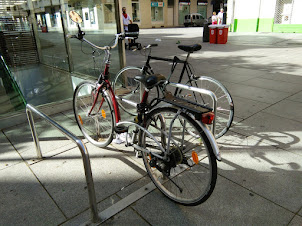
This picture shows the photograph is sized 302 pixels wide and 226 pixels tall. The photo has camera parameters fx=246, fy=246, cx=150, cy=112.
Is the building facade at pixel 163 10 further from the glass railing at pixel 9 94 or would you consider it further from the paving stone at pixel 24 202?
the paving stone at pixel 24 202

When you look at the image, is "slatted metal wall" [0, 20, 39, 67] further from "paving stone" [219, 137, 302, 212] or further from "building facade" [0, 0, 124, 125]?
"paving stone" [219, 137, 302, 212]

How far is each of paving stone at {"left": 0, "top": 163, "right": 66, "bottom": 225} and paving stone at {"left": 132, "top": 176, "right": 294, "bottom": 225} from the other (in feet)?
2.72

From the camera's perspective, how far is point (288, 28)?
1880 centimetres

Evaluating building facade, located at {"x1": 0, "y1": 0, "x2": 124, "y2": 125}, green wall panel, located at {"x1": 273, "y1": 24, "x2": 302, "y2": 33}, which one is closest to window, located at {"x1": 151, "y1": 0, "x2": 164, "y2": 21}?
green wall panel, located at {"x1": 273, "y1": 24, "x2": 302, "y2": 33}

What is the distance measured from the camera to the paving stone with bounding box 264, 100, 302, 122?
4.32 meters

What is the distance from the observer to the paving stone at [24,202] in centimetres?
229

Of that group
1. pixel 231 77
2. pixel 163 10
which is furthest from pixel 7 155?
pixel 163 10

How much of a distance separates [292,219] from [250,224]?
0.39 meters

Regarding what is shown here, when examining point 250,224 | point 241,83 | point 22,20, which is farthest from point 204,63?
point 250,224

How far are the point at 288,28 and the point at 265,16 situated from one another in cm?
204

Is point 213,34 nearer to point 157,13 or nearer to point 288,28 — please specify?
point 288,28

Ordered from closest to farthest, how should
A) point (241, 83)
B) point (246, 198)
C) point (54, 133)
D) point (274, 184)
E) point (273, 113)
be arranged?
point (246, 198)
point (274, 184)
point (54, 133)
point (273, 113)
point (241, 83)

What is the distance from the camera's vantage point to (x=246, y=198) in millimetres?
2451

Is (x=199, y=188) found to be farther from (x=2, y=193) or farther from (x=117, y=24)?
(x=117, y=24)
